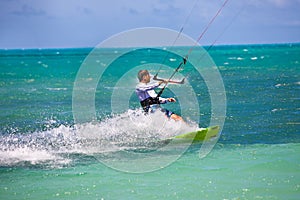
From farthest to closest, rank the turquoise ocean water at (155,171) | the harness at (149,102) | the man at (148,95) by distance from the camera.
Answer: the harness at (149,102) < the man at (148,95) < the turquoise ocean water at (155,171)

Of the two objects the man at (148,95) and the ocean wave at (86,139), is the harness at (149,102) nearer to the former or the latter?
the man at (148,95)

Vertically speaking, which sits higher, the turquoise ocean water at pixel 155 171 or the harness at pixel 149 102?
the harness at pixel 149 102

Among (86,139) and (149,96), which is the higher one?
(149,96)

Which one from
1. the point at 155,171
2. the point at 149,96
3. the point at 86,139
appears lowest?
the point at 155,171

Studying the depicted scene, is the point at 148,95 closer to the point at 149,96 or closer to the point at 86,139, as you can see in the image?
the point at 149,96

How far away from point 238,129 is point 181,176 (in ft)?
18.4

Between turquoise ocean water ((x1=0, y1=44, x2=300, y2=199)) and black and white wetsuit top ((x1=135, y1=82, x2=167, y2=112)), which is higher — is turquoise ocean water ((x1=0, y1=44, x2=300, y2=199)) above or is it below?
below

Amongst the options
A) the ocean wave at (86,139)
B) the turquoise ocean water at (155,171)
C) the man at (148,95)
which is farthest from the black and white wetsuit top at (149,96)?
the turquoise ocean water at (155,171)

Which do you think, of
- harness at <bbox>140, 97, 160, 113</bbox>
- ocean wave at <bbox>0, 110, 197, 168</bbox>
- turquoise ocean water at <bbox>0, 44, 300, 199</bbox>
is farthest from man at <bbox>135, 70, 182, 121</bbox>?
turquoise ocean water at <bbox>0, 44, 300, 199</bbox>

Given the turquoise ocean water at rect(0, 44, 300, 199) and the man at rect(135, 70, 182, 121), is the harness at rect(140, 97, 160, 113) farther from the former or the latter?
the turquoise ocean water at rect(0, 44, 300, 199)

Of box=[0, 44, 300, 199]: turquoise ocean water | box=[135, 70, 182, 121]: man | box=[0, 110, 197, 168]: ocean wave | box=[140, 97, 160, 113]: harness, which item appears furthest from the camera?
box=[140, 97, 160, 113]: harness

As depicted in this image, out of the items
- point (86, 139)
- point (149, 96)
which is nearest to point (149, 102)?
point (149, 96)

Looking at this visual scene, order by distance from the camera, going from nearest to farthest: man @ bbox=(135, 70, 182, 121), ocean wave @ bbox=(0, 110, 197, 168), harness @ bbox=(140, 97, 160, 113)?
ocean wave @ bbox=(0, 110, 197, 168)
man @ bbox=(135, 70, 182, 121)
harness @ bbox=(140, 97, 160, 113)

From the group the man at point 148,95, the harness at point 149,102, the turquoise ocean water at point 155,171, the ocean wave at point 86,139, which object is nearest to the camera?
the turquoise ocean water at point 155,171
